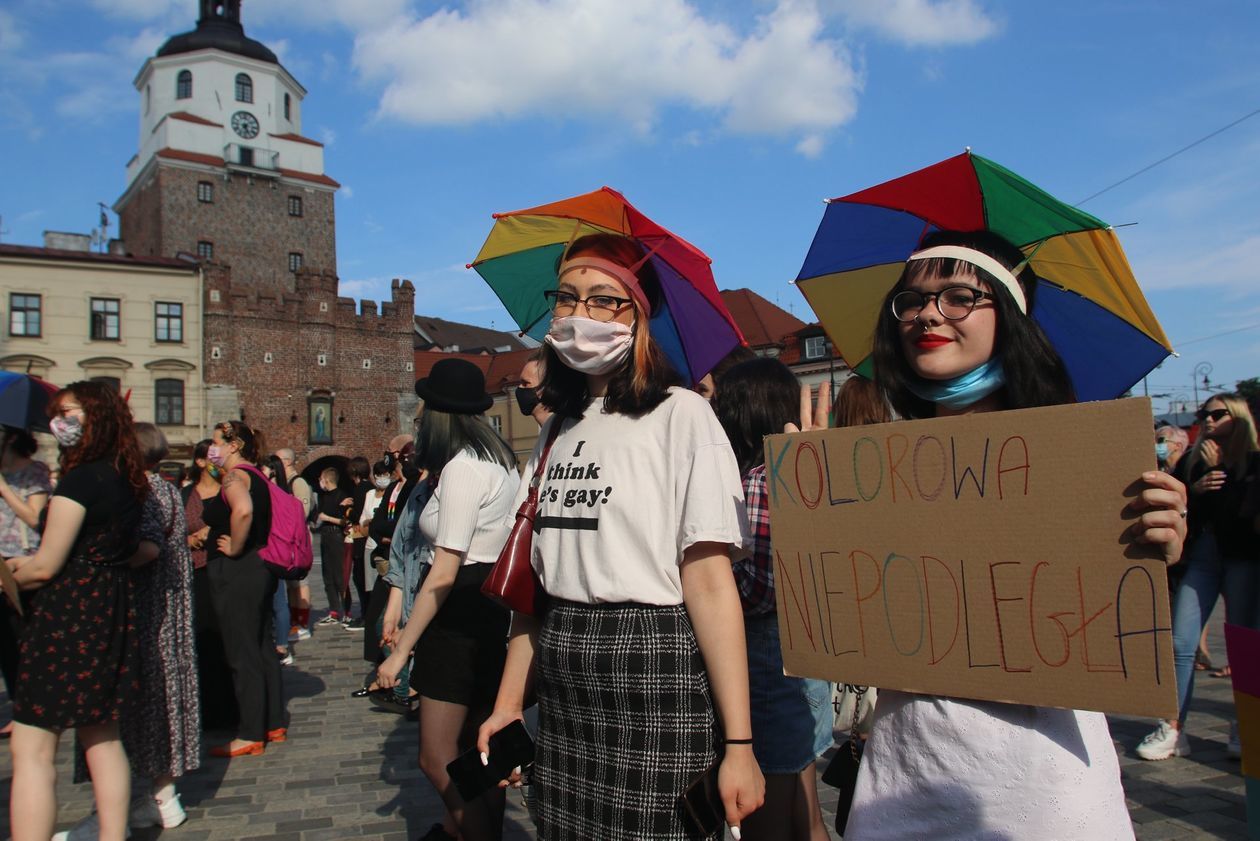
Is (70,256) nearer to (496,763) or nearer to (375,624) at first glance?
(375,624)

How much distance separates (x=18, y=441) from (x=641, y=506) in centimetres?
450

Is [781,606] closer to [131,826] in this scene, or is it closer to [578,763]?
[578,763]

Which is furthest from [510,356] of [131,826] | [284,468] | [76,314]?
[131,826]

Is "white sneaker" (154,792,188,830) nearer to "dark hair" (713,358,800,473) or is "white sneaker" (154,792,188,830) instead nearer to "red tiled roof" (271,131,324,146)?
"dark hair" (713,358,800,473)

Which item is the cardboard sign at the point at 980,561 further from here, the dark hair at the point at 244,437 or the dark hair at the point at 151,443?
the dark hair at the point at 244,437

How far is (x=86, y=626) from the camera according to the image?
3900mm

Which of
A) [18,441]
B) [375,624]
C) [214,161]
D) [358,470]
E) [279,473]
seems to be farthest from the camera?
[214,161]

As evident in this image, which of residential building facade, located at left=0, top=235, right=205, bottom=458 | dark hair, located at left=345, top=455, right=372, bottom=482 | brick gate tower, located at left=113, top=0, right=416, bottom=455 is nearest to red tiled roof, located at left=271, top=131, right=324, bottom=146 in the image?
brick gate tower, located at left=113, top=0, right=416, bottom=455

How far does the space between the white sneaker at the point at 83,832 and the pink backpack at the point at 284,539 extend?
2070 mm

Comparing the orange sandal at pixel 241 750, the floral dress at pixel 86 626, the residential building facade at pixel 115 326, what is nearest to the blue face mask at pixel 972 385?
the floral dress at pixel 86 626

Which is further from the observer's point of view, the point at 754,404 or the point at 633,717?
the point at 754,404

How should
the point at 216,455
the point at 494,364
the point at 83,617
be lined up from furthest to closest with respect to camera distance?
the point at 494,364
the point at 216,455
the point at 83,617

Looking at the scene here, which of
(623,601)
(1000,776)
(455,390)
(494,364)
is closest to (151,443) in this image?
(455,390)

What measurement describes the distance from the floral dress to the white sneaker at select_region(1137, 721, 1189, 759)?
17.3 ft
